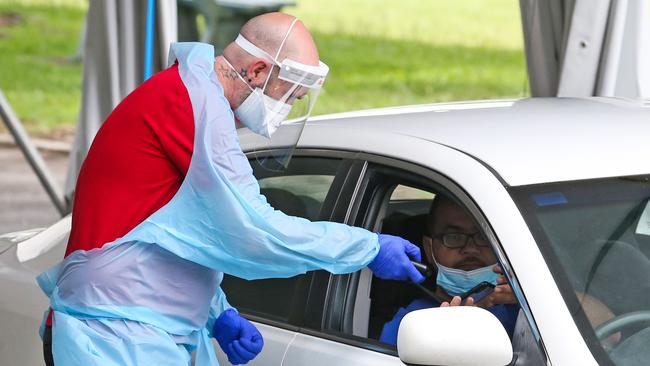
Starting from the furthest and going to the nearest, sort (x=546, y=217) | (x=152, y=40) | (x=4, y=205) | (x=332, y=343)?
(x=4, y=205) < (x=152, y=40) < (x=332, y=343) < (x=546, y=217)

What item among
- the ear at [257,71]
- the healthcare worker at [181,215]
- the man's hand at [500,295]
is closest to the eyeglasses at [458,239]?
the man's hand at [500,295]

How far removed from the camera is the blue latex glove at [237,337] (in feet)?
10.1

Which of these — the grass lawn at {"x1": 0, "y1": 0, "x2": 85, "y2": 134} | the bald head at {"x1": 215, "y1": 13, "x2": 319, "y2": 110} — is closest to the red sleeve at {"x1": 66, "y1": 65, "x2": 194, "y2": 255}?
the bald head at {"x1": 215, "y1": 13, "x2": 319, "y2": 110}

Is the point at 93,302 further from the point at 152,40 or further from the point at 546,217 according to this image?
the point at 152,40

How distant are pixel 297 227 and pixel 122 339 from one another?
50 centimetres


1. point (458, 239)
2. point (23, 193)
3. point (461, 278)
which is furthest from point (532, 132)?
point (23, 193)

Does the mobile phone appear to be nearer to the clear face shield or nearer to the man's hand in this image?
the man's hand

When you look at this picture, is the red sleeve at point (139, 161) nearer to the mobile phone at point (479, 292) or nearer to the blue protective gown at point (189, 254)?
the blue protective gown at point (189, 254)

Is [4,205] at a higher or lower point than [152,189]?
lower

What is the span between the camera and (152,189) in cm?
292

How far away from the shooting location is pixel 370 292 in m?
3.36

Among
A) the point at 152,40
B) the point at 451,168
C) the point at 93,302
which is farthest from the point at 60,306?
the point at 152,40

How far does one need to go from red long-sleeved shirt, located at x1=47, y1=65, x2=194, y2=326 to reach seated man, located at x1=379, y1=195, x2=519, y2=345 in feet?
2.35

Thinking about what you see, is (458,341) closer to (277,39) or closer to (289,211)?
(277,39)
